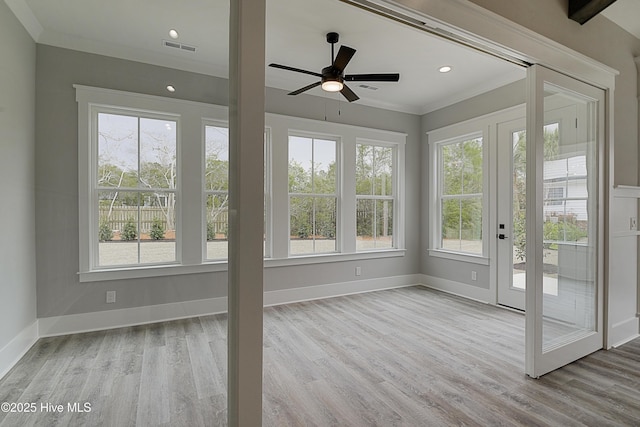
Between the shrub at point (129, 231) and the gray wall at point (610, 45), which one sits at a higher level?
the gray wall at point (610, 45)

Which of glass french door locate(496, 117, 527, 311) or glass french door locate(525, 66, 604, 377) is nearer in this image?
glass french door locate(525, 66, 604, 377)

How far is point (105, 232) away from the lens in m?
1.69

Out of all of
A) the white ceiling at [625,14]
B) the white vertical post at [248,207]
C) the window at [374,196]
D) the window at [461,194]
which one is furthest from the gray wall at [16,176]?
the window at [461,194]

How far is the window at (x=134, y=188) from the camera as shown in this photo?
1669 mm

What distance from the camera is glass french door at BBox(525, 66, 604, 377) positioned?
2.44m

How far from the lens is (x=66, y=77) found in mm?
1612

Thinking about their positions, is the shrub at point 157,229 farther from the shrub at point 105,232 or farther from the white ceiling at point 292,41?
the white ceiling at point 292,41

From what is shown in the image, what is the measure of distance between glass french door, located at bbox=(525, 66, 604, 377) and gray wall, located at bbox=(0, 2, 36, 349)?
308 centimetres

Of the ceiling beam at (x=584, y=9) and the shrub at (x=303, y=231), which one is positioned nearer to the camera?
the ceiling beam at (x=584, y=9)

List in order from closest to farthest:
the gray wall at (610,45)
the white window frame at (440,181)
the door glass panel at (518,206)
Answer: the gray wall at (610,45) → the door glass panel at (518,206) → the white window frame at (440,181)

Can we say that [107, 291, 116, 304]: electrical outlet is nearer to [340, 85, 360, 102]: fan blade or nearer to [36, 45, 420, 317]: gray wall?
[36, 45, 420, 317]: gray wall

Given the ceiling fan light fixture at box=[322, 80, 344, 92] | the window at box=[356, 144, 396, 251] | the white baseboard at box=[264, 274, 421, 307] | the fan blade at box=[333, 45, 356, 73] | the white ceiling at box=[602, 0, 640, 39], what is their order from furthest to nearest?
the window at box=[356, 144, 396, 251] → the white baseboard at box=[264, 274, 421, 307] → the ceiling fan light fixture at box=[322, 80, 344, 92] → the white ceiling at box=[602, 0, 640, 39] → the fan blade at box=[333, 45, 356, 73]

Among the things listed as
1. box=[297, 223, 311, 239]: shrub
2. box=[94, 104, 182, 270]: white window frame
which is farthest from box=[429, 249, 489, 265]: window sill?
box=[94, 104, 182, 270]: white window frame

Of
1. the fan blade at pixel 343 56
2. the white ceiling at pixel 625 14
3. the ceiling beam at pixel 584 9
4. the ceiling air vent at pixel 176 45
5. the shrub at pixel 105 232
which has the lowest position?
the shrub at pixel 105 232
